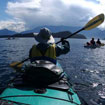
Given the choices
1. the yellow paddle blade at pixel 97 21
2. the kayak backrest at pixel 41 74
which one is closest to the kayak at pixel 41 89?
the kayak backrest at pixel 41 74

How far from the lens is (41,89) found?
4402mm

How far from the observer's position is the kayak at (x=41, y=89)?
3.90 metres

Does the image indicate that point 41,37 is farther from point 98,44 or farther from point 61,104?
point 98,44

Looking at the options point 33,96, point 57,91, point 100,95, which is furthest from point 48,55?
point 100,95

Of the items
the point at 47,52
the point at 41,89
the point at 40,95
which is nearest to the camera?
the point at 40,95

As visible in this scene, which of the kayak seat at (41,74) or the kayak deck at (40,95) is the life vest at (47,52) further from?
the kayak deck at (40,95)

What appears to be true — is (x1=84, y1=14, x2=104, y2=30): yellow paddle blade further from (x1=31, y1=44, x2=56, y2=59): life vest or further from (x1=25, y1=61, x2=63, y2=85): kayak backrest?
(x1=25, y1=61, x2=63, y2=85): kayak backrest

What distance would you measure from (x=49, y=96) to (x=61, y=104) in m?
0.41

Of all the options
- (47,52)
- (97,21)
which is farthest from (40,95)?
(97,21)

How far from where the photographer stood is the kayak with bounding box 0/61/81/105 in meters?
3.90

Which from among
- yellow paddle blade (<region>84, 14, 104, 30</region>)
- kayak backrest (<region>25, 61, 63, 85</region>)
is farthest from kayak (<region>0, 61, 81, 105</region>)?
yellow paddle blade (<region>84, 14, 104, 30</region>)

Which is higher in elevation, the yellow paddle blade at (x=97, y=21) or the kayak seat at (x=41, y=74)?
the yellow paddle blade at (x=97, y=21)

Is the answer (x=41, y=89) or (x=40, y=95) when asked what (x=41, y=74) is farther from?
(x=40, y=95)

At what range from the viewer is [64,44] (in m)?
7.05
